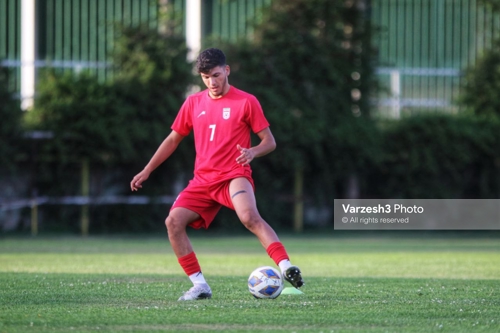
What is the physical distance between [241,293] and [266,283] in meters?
0.81

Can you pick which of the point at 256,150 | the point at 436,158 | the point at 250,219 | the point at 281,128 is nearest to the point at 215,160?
the point at 256,150

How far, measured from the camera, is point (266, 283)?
804 cm

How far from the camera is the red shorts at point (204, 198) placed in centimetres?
820

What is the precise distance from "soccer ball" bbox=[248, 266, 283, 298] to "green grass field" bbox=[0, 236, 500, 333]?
9 centimetres

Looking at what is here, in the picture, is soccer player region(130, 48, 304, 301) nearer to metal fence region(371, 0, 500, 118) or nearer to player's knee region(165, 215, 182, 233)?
player's knee region(165, 215, 182, 233)

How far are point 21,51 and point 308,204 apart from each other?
8.59 meters

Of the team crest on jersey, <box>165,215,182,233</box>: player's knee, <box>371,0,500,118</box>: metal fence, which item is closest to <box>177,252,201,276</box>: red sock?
<box>165,215,182,233</box>: player's knee

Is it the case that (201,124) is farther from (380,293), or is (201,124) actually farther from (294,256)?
(294,256)

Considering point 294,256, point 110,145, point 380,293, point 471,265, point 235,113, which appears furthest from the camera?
point 110,145

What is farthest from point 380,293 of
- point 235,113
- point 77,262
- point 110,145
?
point 110,145

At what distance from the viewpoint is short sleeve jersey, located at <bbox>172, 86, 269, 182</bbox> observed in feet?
27.0

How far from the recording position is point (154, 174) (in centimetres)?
2266

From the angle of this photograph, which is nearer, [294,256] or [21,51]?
[294,256]

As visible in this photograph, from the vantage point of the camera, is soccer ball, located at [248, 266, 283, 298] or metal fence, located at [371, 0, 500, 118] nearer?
soccer ball, located at [248, 266, 283, 298]
